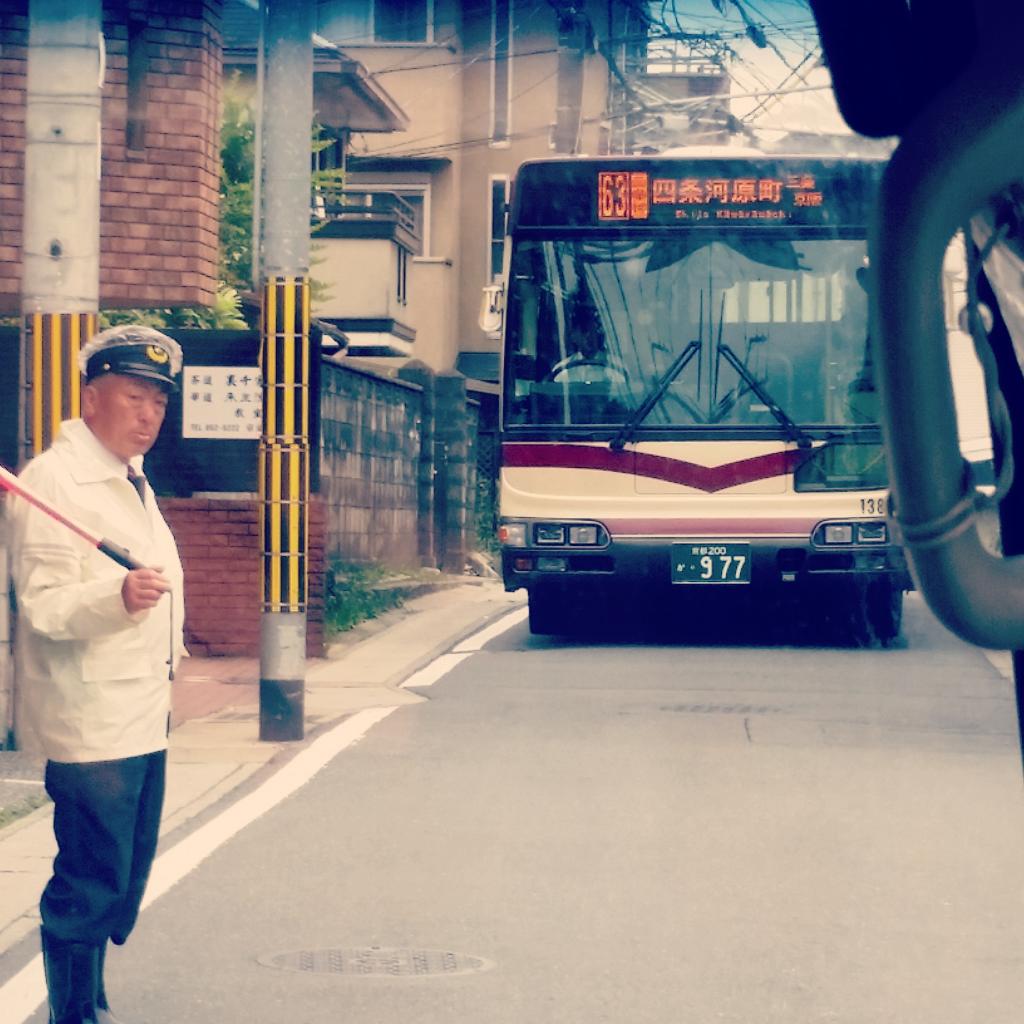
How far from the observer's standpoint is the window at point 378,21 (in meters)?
23.8

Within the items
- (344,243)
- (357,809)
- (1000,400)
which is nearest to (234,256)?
(344,243)

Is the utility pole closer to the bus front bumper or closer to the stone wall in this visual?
the stone wall

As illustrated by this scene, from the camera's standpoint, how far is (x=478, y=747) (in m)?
10.4

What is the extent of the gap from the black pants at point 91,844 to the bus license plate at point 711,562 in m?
10.3

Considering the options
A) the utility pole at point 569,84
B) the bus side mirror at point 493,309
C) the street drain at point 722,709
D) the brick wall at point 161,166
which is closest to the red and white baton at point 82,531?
the utility pole at point 569,84

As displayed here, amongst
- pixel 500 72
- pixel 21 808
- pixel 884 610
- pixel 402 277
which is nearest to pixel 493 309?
pixel 884 610

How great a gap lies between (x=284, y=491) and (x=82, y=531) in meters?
6.42

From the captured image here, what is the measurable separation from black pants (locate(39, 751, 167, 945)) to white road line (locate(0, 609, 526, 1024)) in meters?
0.59

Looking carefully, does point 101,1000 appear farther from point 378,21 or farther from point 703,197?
point 378,21

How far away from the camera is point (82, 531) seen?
4.57 m

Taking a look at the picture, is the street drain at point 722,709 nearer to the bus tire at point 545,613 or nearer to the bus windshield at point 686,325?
the bus windshield at point 686,325

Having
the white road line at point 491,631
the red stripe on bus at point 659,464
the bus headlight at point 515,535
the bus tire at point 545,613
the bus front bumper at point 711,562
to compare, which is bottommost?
the white road line at point 491,631

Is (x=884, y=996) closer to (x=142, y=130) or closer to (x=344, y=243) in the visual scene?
(x=142, y=130)

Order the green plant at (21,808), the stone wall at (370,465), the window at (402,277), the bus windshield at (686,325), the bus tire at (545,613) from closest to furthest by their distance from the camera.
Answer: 1. the green plant at (21,808)
2. the bus windshield at (686,325)
3. the bus tire at (545,613)
4. the stone wall at (370,465)
5. the window at (402,277)
